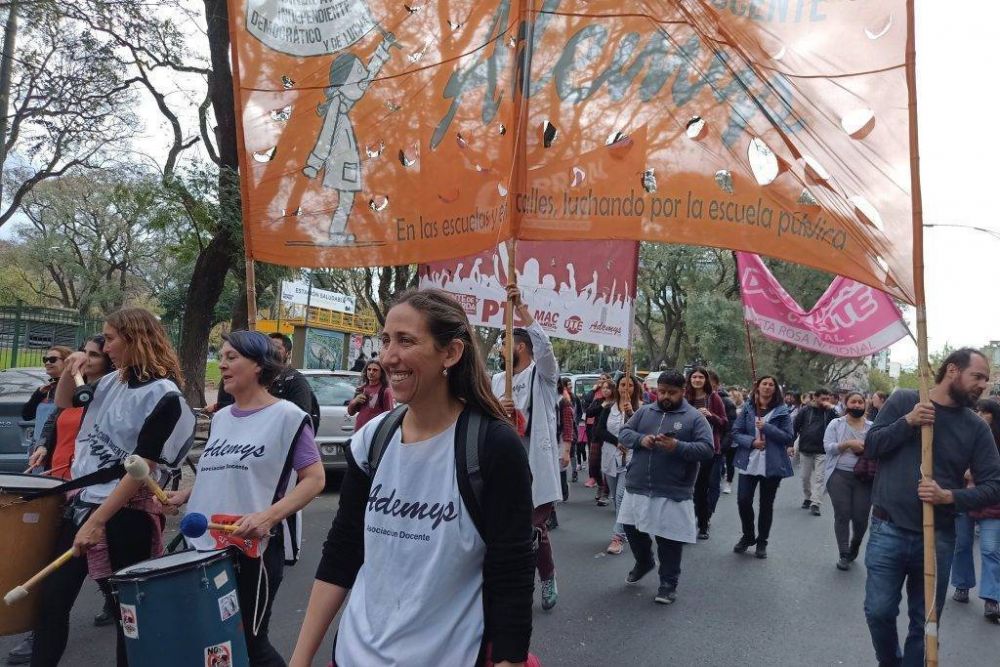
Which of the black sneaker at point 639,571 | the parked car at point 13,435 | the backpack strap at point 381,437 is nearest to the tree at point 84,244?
the parked car at point 13,435

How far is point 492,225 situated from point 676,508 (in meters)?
2.98

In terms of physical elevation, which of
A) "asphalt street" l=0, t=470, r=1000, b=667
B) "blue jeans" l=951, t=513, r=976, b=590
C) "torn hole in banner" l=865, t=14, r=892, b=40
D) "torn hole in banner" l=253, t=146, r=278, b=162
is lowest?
"asphalt street" l=0, t=470, r=1000, b=667

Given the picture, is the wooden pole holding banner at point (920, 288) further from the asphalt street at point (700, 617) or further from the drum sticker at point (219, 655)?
the drum sticker at point (219, 655)

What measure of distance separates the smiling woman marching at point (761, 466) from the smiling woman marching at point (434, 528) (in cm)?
655

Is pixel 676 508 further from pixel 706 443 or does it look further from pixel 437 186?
pixel 437 186

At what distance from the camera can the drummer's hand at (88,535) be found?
10.7ft

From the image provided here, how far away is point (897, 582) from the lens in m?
3.96

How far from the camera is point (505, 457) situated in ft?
6.55

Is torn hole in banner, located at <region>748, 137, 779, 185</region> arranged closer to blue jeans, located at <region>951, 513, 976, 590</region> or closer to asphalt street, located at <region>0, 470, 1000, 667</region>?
asphalt street, located at <region>0, 470, 1000, 667</region>

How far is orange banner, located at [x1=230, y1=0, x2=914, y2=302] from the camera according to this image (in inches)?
141

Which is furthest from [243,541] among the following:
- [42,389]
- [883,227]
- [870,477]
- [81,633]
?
[870,477]

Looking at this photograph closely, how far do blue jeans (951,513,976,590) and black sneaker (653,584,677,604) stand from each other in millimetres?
2618

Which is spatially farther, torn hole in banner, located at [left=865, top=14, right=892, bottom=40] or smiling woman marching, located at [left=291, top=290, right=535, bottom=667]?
torn hole in banner, located at [left=865, top=14, right=892, bottom=40]

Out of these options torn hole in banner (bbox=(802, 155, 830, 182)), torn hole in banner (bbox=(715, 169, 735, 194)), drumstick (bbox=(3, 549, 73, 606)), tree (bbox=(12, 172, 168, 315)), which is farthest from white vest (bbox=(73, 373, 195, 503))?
tree (bbox=(12, 172, 168, 315))
